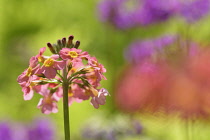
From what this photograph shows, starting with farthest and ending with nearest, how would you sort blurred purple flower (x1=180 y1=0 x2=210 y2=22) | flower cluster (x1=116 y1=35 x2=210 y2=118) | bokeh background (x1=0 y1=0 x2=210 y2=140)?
1. bokeh background (x1=0 y1=0 x2=210 y2=140)
2. blurred purple flower (x1=180 y1=0 x2=210 y2=22)
3. flower cluster (x1=116 y1=35 x2=210 y2=118)

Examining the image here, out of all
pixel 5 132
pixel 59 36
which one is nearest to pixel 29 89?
pixel 5 132

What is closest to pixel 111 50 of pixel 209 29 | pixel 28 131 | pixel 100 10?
pixel 100 10

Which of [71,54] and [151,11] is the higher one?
[151,11]

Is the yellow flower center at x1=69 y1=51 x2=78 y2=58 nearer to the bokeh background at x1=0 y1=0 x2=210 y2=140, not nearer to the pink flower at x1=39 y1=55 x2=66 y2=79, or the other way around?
the pink flower at x1=39 y1=55 x2=66 y2=79

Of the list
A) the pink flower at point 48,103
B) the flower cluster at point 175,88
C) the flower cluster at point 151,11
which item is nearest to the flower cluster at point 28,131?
the flower cluster at point 151,11

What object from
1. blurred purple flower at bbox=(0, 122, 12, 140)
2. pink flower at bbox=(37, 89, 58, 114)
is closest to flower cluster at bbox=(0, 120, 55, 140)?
blurred purple flower at bbox=(0, 122, 12, 140)

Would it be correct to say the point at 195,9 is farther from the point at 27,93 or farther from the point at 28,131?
the point at 27,93
